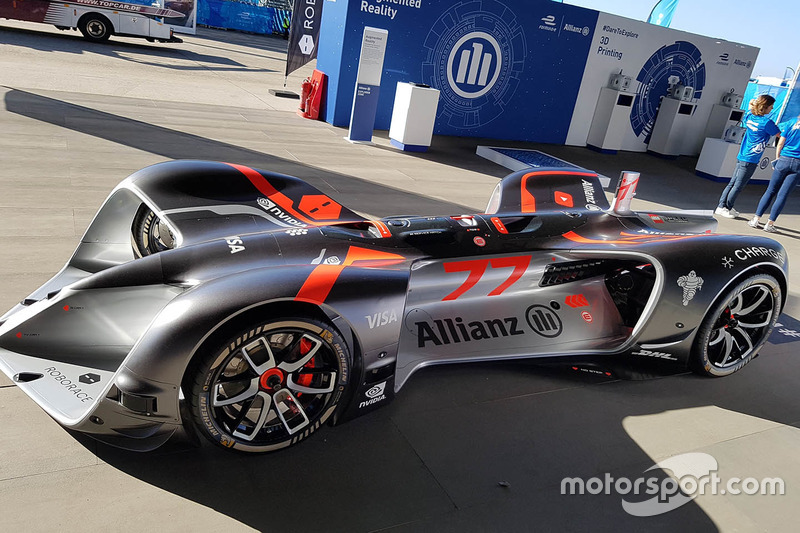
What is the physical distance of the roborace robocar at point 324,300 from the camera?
241cm

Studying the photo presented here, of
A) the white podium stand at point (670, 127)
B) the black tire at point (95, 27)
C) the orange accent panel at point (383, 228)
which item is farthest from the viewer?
the black tire at point (95, 27)

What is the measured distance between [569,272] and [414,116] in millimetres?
6935

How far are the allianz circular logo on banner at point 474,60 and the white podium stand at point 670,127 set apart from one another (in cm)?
422

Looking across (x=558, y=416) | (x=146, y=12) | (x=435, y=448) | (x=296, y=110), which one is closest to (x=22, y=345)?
(x=435, y=448)

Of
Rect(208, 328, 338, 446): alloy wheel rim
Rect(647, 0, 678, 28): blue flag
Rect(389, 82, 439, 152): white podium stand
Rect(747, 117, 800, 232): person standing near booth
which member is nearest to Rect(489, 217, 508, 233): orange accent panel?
Rect(208, 328, 338, 446): alloy wheel rim

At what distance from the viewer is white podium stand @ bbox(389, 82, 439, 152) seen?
33.6 feet

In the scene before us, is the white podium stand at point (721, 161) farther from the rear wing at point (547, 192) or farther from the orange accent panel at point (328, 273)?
the orange accent panel at point (328, 273)

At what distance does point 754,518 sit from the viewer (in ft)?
9.06

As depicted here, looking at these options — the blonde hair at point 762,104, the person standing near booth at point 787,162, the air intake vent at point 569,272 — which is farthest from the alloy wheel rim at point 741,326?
the blonde hair at point 762,104

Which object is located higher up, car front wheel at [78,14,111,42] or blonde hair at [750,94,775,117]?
blonde hair at [750,94,775,117]

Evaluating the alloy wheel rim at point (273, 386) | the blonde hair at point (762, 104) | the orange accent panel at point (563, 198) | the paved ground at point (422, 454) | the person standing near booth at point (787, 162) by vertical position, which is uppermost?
the blonde hair at point (762, 104)

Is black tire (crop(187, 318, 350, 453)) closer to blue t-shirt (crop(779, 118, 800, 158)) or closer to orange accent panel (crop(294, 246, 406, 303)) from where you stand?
orange accent panel (crop(294, 246, 406, 303))

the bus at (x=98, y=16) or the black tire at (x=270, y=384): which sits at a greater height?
the bus at (x=98, y=16)

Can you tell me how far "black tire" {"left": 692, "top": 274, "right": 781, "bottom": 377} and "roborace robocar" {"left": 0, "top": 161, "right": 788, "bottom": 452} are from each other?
1cm
